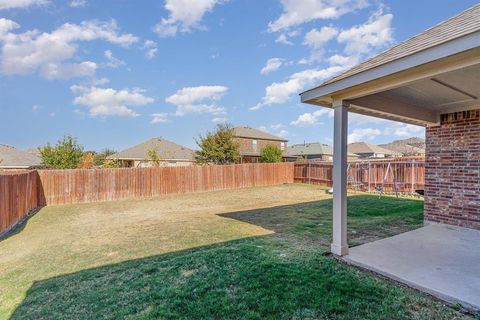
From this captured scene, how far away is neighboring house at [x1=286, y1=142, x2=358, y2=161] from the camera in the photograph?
3812 centimetres

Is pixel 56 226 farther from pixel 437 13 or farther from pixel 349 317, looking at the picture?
pixel 437 13

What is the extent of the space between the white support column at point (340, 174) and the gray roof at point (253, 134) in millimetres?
28101

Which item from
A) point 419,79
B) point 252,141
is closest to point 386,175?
point 419,79

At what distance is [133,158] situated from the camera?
24.8m

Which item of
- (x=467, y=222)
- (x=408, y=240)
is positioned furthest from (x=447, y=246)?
(x=467, y=222)

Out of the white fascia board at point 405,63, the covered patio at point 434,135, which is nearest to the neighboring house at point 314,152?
the covered patio at point 434,135

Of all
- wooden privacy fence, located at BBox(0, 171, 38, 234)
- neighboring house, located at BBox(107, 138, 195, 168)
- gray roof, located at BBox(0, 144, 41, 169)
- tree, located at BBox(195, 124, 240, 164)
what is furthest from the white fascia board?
gray roof, located at BBox(0, 144, 41, 169)

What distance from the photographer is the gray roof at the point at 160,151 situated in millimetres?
25320

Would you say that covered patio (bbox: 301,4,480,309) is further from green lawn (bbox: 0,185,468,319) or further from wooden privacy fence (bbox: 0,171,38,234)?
wooden privacy fence (bbox: 0,171,38,234)

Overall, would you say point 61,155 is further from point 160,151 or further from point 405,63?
point 405,63

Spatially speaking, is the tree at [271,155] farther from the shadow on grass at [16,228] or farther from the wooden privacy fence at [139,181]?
the shadow on grass at [16,228]

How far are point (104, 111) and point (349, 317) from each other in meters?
32.5

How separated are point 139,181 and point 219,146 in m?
10.5

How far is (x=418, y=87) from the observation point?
3.93m
